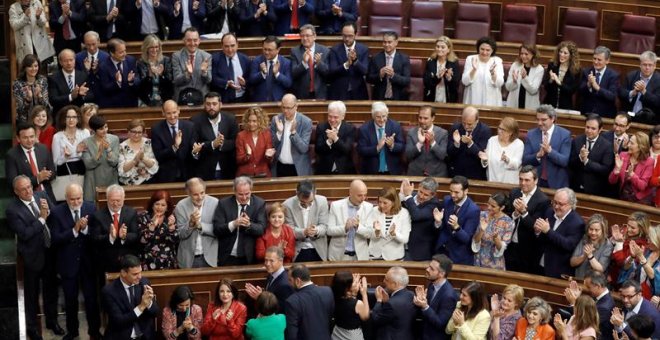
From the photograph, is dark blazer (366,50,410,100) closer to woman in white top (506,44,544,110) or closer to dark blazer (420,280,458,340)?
woman in white top (506,44,544,110)

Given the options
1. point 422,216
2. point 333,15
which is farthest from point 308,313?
point 333,15

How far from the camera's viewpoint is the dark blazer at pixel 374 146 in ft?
30.0

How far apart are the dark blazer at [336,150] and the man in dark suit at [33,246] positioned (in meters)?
1.95

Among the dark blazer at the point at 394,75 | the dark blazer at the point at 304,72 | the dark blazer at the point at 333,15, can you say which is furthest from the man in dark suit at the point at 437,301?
the dark blazer at the point at 333,15

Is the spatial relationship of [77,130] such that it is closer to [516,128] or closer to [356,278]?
[356,278]

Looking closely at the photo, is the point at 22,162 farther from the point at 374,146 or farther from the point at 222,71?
the point at 374,146

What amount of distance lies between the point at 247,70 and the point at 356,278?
245 cm

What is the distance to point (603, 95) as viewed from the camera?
9.57 m

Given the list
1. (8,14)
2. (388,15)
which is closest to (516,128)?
(388,15)

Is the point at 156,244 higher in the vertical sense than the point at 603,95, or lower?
lower

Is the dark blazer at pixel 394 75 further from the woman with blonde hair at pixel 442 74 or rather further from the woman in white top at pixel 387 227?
the woman in white top at pixel 387 227

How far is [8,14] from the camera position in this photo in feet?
33.1

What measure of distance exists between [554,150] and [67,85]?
345 centimetres

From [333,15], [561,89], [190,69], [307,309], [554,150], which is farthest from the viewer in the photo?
[333,15]
